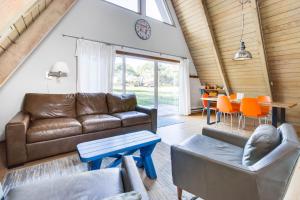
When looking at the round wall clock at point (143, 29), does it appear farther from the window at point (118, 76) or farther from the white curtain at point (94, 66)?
the white curtain at point (94, 66)

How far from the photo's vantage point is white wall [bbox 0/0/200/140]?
301 cm

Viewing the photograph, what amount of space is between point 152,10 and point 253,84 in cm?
374

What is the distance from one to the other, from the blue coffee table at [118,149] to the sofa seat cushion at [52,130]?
2.59ft

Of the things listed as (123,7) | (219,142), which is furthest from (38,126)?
(123,7)

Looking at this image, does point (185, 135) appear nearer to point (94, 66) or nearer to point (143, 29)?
point (94, 66)

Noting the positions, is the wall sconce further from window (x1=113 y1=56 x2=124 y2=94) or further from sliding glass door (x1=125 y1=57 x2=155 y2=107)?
sliding glass door (x1=125 y1=57 x2=155 y2=107)

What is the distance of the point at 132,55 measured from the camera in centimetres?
450

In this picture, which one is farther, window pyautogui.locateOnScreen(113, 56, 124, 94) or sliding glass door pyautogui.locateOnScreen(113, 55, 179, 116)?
sliding glass door pyautogui.locateOnScreen(113, 55, 179, 116)

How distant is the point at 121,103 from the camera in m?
3.69

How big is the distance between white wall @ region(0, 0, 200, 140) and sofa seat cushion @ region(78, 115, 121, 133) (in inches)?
46.6

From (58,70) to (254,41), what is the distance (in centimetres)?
459

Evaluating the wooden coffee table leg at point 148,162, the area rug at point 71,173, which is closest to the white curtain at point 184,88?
the area rug at point 71,173

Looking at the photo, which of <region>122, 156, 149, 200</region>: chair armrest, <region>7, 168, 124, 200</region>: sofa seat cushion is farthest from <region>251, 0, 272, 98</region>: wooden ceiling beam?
<region>7, 168, 124, 200</region>: sofa seat cushion

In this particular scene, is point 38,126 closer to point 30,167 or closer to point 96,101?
point 30,167
